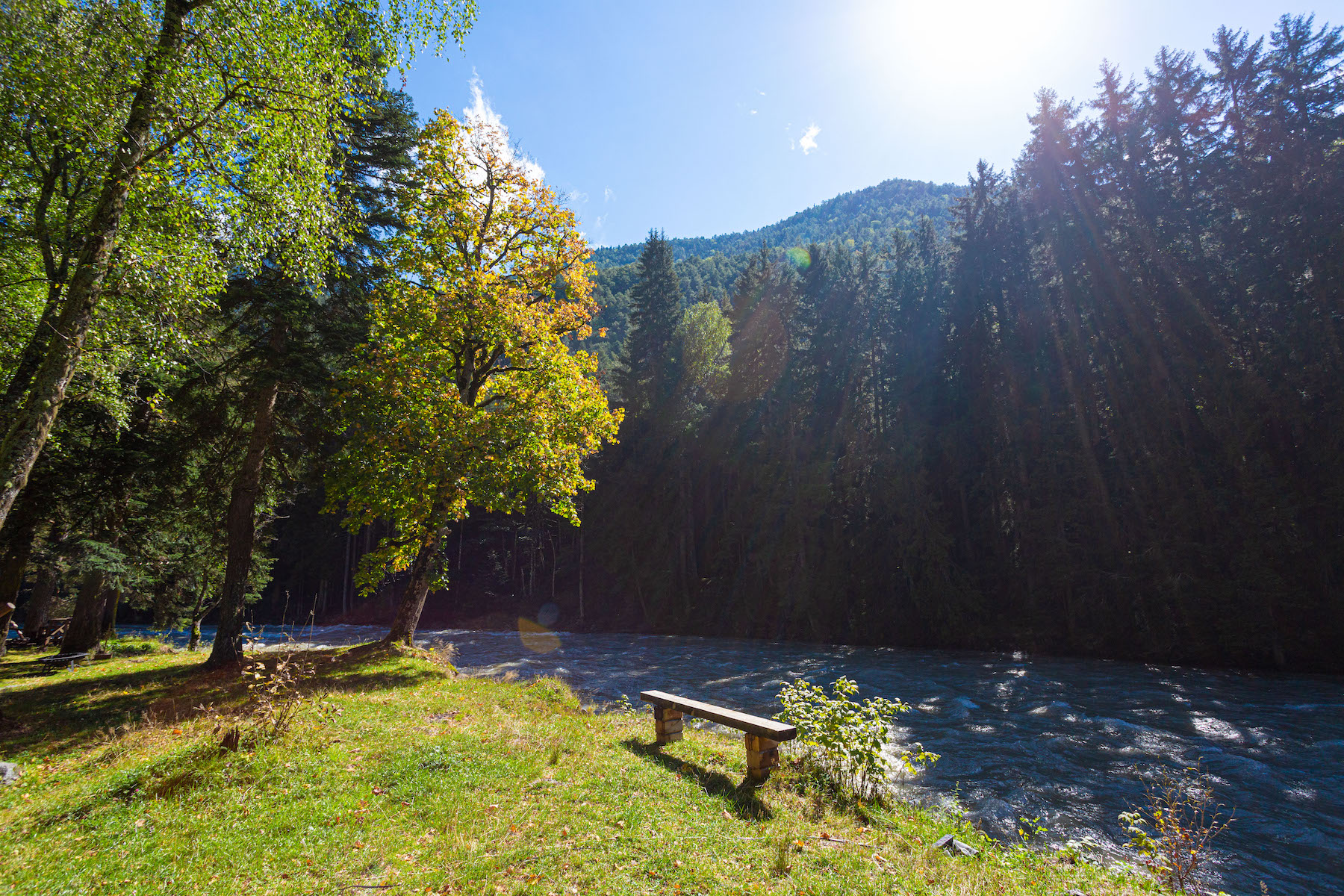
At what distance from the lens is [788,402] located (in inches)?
1383

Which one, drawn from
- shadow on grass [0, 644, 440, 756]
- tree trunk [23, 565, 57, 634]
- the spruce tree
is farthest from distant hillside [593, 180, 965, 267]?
shadow on grass [0, 644, 440, 756]

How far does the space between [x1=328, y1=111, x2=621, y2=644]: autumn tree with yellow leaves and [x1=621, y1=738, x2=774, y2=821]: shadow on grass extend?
627cm

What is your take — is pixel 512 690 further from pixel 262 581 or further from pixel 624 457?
pixel 624 457

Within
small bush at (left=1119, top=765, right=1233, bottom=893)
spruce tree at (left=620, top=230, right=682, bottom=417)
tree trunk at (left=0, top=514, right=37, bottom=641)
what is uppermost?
spruce tree at (left=620, top=230, right=682, bottom=417)

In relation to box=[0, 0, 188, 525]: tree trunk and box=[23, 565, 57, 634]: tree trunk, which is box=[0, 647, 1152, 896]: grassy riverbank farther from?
box=[23, 565, 57, 634]: tree trunk

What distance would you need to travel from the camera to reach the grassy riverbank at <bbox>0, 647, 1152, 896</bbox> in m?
3.98

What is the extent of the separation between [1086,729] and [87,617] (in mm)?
25089

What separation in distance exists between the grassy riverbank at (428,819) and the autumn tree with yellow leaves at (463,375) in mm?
5354

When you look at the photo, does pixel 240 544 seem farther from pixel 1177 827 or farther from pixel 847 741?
pixel 1177 827

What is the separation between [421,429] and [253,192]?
5.53 metres

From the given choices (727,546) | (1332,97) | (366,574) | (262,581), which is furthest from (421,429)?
(1332,97)

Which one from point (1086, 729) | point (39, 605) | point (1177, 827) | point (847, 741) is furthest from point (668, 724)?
point (39, 605)

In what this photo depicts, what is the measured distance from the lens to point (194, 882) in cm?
372

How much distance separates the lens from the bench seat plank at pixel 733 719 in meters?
6.37
